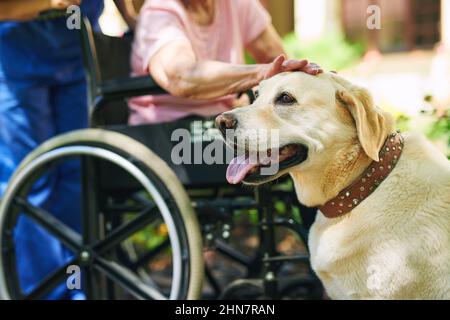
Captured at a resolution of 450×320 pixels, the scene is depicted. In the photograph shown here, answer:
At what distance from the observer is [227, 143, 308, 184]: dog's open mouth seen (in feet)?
6.35

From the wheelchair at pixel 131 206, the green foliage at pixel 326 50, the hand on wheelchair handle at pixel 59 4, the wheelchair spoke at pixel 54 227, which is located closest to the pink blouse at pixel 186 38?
the wheelchair at pixel 131 206

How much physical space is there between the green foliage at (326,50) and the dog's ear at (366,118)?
4858 mm

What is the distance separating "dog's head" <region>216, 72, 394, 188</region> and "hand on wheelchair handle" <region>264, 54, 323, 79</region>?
25 millimetres

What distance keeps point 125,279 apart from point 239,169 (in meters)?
0.74

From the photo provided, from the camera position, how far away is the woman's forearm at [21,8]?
2.78 m

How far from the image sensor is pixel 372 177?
1.93 metres

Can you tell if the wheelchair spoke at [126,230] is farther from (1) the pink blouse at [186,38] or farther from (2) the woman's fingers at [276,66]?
(2) the woman's fingers at [276,66]

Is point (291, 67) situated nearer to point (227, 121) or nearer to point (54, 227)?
point (227, 121)

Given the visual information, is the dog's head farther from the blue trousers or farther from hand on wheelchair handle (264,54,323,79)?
the blue trousers

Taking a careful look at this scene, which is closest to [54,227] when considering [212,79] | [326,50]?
[212,79]

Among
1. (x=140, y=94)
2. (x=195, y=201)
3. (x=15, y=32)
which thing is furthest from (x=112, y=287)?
(x=15, y=32)

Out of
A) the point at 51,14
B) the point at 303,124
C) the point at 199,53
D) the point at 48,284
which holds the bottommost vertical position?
the point at 48,284

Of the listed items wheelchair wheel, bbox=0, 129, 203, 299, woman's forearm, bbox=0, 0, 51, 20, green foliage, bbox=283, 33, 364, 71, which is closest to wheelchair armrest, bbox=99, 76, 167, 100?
wheelchair wheel, bbox=0, 129, 203, 299
